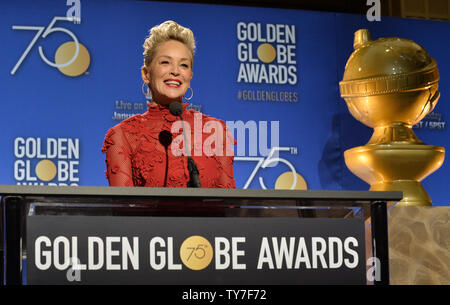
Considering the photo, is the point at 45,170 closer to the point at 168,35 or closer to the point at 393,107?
the point at 168,35

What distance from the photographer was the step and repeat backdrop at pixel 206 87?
327cm

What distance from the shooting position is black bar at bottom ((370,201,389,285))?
53.0 inches

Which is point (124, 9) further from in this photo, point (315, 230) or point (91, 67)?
point (315, 230)

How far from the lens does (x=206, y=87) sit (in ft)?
11.3

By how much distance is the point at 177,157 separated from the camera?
207 cm

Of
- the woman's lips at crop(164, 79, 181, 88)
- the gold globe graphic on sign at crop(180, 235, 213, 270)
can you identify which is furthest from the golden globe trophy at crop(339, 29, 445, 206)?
the gold globe graphic on sign at crop(180, 235, 213, 270)

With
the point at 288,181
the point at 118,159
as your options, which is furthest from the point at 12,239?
the point at 288,181

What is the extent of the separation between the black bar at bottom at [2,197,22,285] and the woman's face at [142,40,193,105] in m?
1.00

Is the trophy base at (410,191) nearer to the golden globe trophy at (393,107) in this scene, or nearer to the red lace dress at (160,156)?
the golden globe trophy at (393,107)

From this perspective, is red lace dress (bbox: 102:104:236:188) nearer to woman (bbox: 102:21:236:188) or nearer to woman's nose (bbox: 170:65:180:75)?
woman (bbox: 102:21:236:188)

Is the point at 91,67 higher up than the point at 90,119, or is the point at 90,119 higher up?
the point at 91,67
